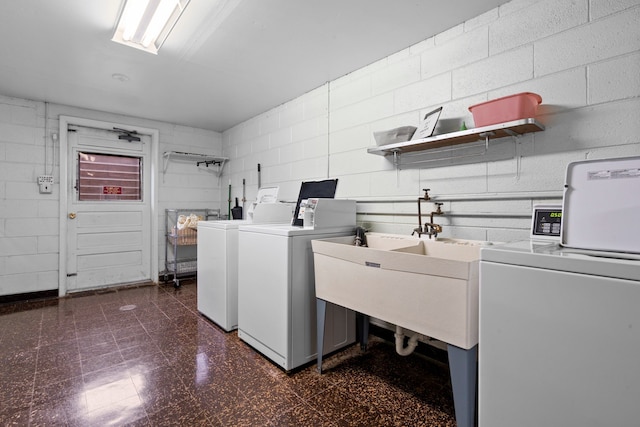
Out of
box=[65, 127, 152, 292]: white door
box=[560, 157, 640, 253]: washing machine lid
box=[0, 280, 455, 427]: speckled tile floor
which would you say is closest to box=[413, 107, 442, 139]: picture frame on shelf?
box=[560, 157, 640, 253]: washing machine lid

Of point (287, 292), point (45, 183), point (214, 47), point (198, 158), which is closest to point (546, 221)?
point (287, 292)

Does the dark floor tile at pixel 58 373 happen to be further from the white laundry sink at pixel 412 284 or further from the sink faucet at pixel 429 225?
the sink faucet at pixel 429 225

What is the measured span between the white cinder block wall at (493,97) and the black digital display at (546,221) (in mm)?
205

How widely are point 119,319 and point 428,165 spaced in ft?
10.3

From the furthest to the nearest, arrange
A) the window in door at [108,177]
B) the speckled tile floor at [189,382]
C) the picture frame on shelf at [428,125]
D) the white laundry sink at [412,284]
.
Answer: the window in door at [108,177] → the picture frame on shelf at [428,125] → the speckled tile floor at [189,382] → the white laundry sink at [412,284]

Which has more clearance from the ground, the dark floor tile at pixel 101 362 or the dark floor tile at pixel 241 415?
the dark floor tile at pixel 101 362

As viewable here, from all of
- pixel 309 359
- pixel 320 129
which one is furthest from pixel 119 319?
pixel 320 129

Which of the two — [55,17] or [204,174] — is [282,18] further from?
[204,174]

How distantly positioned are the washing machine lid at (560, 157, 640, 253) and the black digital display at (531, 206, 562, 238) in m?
0.25

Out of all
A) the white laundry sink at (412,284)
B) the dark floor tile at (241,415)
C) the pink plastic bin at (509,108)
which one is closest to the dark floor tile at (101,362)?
the dark floor tile at (241,415)

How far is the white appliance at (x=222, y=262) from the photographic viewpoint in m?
2.62

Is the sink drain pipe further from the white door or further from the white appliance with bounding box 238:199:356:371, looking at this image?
the white door

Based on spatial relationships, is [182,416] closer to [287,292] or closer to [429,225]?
[287,292]

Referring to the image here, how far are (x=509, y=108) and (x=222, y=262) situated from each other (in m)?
2.34
